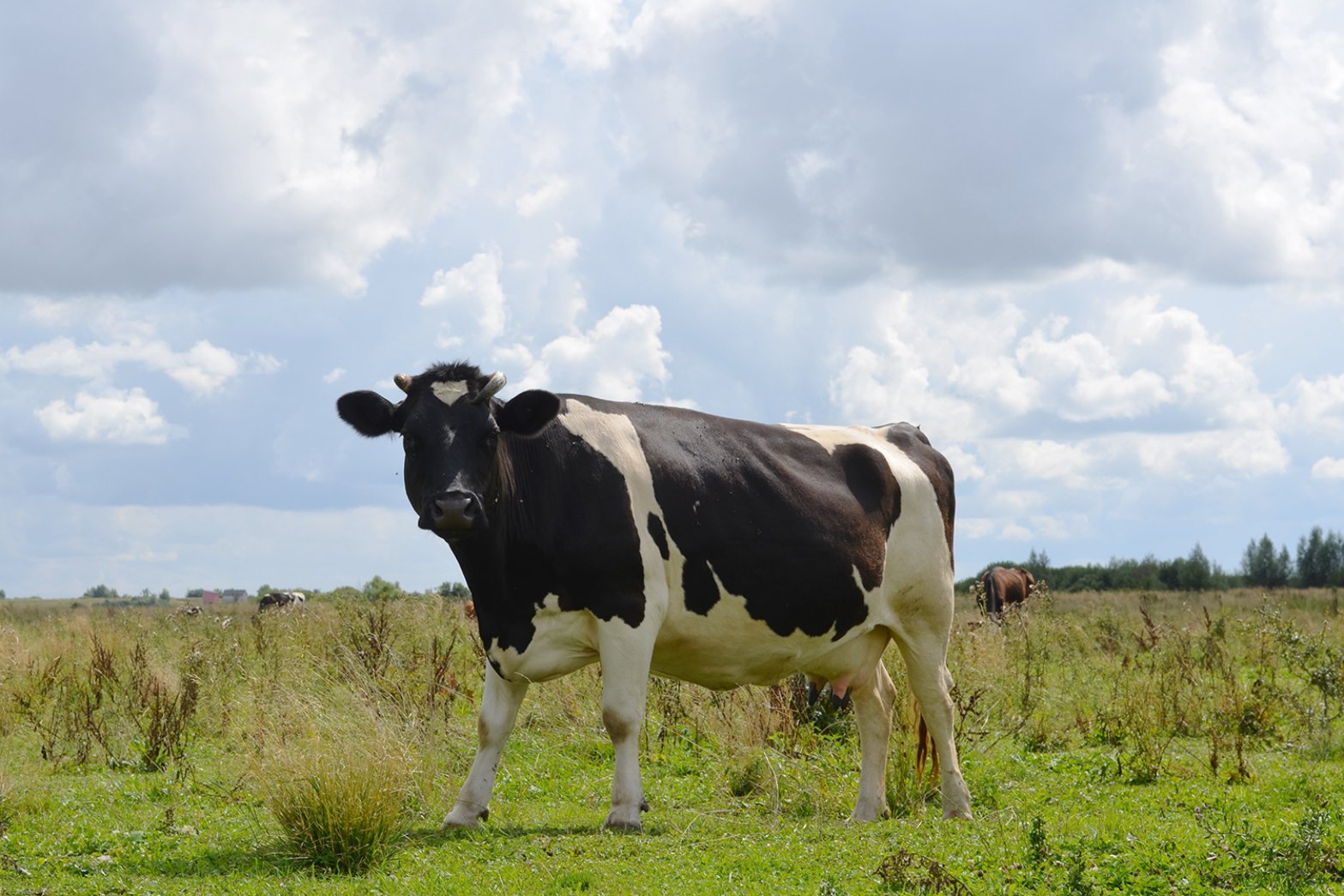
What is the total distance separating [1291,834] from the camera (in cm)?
855

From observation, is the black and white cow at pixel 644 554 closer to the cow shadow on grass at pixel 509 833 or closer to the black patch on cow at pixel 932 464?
the cow shadow on grass at pixel 509 833

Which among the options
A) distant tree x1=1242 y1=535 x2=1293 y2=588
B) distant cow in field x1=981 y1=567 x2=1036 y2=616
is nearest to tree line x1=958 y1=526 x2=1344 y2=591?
distant tree x1=1242 y1=535 x2=1293 y2=588

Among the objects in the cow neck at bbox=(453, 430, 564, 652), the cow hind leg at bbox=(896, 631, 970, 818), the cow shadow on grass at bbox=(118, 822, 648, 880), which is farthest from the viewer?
the cow hind leg at bbox=(896, 631, 970, 818)

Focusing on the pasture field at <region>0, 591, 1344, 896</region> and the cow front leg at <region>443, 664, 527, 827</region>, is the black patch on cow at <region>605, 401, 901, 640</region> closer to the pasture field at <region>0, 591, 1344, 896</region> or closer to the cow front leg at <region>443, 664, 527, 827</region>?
the pasture field at <region>0, 591, 1344, 896</region>

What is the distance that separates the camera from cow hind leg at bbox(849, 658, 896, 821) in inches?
398

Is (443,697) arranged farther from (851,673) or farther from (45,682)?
(45,682)

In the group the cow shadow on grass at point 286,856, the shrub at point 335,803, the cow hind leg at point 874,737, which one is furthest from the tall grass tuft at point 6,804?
the cow hind leg at point 874,737

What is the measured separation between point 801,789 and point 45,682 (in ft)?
32.6

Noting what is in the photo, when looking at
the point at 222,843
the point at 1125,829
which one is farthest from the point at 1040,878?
the point at 222,843

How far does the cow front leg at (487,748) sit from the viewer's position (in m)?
9.12

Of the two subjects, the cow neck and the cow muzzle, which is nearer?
the cow muzzle

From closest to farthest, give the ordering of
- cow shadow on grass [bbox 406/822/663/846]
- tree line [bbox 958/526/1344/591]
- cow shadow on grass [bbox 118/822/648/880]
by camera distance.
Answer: cow shadow on grass [bbox 118/822/648/880] < cow shadow on grass [bbox 406/822/663/846] < tree line [bbox 958/526/1344/591]

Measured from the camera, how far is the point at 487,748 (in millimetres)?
9203

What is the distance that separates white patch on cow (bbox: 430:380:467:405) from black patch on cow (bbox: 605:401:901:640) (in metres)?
1.17
